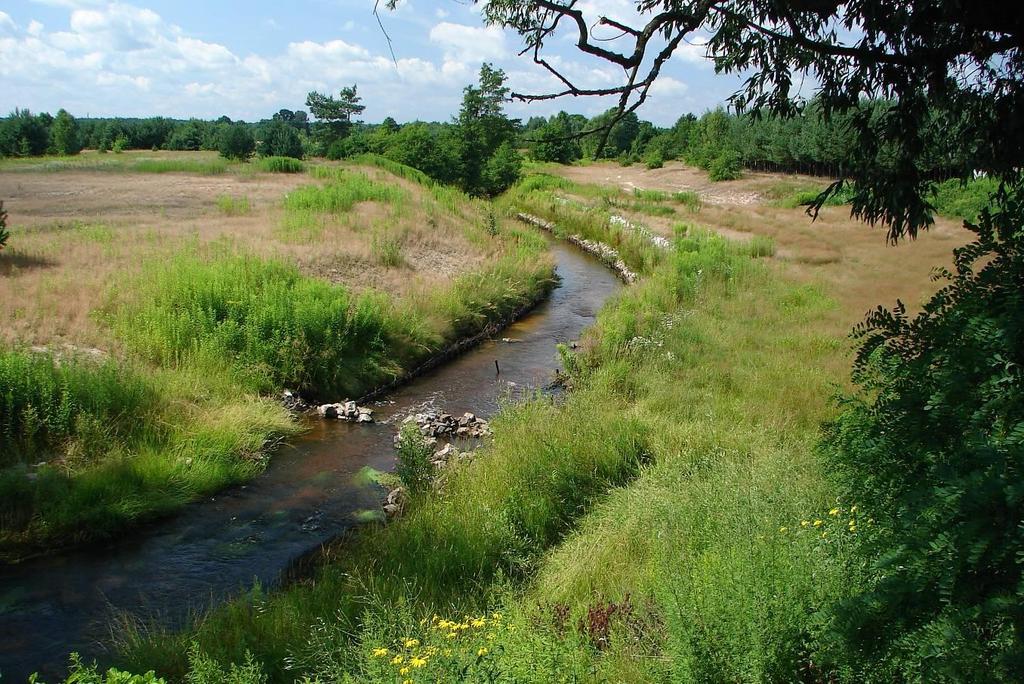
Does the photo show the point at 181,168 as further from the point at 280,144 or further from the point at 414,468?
the point at 414,468

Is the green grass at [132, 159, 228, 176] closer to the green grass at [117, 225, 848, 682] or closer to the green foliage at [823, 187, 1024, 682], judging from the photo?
the green grass at [117, 225, 848, 682]

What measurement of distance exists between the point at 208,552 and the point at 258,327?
5.27 meters

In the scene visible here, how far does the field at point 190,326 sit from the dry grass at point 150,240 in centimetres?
6

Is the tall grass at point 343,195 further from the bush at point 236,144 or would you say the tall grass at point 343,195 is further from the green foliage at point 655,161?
the green foliage at point 655,161

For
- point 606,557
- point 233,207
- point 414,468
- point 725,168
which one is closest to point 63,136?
point 233,207

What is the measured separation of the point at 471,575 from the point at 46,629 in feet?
11.9

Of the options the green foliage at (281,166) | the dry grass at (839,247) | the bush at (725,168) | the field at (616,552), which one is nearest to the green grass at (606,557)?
the field at (616,552)

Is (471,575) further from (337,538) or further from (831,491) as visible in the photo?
(831,491)

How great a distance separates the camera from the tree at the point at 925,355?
8.75 ft

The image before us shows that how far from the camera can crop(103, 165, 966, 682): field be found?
12.2ft

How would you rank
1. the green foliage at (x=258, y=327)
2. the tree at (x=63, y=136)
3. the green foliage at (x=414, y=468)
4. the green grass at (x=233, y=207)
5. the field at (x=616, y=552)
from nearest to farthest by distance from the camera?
the field at (x=616, y=552) → the green foliage at (x=414, y=468) → the green foliage at (x=258, y=327) → the green grass at (x=233, y=207) → the tree at (x=63, y=136)

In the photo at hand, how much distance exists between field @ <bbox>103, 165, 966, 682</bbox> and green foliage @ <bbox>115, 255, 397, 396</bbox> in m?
3.98

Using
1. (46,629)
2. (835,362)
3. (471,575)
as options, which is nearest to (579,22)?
(471,575)

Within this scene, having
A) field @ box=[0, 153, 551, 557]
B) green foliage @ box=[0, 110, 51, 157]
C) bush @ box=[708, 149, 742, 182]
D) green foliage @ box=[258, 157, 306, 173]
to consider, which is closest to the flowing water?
field @ box=[0, 153, 551, 557]
